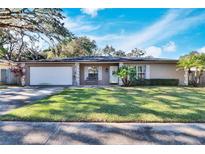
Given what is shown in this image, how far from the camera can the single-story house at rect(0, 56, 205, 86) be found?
2106 cm

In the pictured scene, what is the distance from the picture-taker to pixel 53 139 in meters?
5.04

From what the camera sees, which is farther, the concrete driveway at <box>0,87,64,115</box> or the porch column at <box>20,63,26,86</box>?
the porch column at <box>20,63,26,86</box>

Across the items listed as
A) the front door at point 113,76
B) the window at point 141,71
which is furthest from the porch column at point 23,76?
the window at point 141,71

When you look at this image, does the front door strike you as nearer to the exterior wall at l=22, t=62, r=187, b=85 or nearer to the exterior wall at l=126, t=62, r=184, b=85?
the exterior wall at l=22, t=62, r=187, b=85

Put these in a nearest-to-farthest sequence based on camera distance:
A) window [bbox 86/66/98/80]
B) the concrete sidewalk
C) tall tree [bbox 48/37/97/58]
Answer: the concrete sidewalk, window [bbox 86/66/98/80], tall tree [bbox 48/37/97/58]

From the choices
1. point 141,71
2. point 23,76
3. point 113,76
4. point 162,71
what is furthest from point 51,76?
point 162,71

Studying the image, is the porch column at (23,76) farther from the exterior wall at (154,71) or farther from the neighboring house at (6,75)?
the neighboring house at (6,75)

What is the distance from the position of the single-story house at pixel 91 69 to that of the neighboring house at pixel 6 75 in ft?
6.66

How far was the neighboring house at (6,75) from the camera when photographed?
74.3 ft

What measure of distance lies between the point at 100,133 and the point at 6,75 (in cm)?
1980

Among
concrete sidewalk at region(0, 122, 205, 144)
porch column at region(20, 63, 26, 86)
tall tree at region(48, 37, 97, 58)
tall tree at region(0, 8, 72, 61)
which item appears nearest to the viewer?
concrete sidewalk at region(0, 122, 205, 144)

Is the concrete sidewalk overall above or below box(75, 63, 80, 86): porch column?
below

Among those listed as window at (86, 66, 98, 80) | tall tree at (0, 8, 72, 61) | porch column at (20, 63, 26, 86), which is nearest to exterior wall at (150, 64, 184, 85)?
window at (86, 66, 98, 80)

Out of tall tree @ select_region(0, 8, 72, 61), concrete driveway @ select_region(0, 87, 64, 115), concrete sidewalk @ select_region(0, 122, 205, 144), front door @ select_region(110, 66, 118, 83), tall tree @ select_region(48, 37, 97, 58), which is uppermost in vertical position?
tall tree @ select_region(48, 37, 97, 58)
